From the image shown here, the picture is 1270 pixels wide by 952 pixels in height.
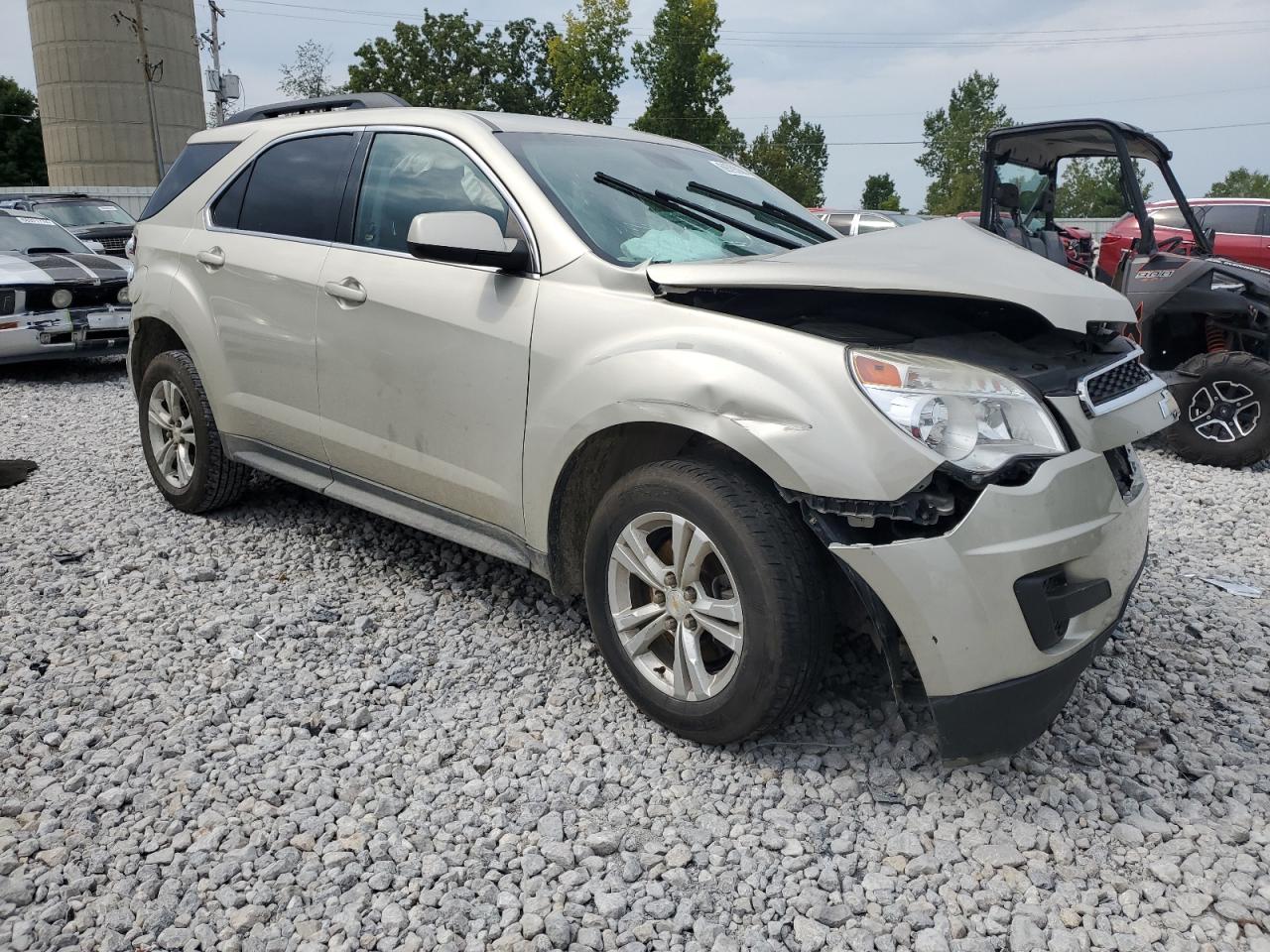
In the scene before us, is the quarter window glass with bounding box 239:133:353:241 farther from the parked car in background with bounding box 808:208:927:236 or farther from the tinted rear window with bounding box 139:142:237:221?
the parked car in background with bounding box 808:208:927:236

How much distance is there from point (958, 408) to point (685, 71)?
40161 millimetres

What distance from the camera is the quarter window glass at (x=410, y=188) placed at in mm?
3354

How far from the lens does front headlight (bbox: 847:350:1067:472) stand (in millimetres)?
2312

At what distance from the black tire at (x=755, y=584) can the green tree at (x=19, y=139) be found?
68.4m

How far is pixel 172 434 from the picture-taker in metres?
4.79

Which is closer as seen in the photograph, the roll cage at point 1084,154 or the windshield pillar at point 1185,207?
the roll cage at point 1084,154

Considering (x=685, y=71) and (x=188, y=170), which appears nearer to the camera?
(x=188, y=170)

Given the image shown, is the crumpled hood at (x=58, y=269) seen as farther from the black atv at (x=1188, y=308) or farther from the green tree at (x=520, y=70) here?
the green tree at (x=520, y=70)

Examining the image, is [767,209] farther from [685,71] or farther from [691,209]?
[685,71]

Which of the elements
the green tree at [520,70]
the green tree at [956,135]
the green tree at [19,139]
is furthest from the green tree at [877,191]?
the green tree at [19,139]

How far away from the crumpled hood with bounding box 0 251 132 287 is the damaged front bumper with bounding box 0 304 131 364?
0.27 m

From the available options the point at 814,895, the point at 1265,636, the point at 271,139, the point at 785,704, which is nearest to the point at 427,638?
the point at 785,704

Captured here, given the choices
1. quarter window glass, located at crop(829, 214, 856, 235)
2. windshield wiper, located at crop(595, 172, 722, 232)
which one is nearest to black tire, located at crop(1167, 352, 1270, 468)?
windshield wiper, located at crop(595, 172, 722, 232)

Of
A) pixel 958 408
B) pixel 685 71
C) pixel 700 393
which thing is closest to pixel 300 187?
pixel 700 393
